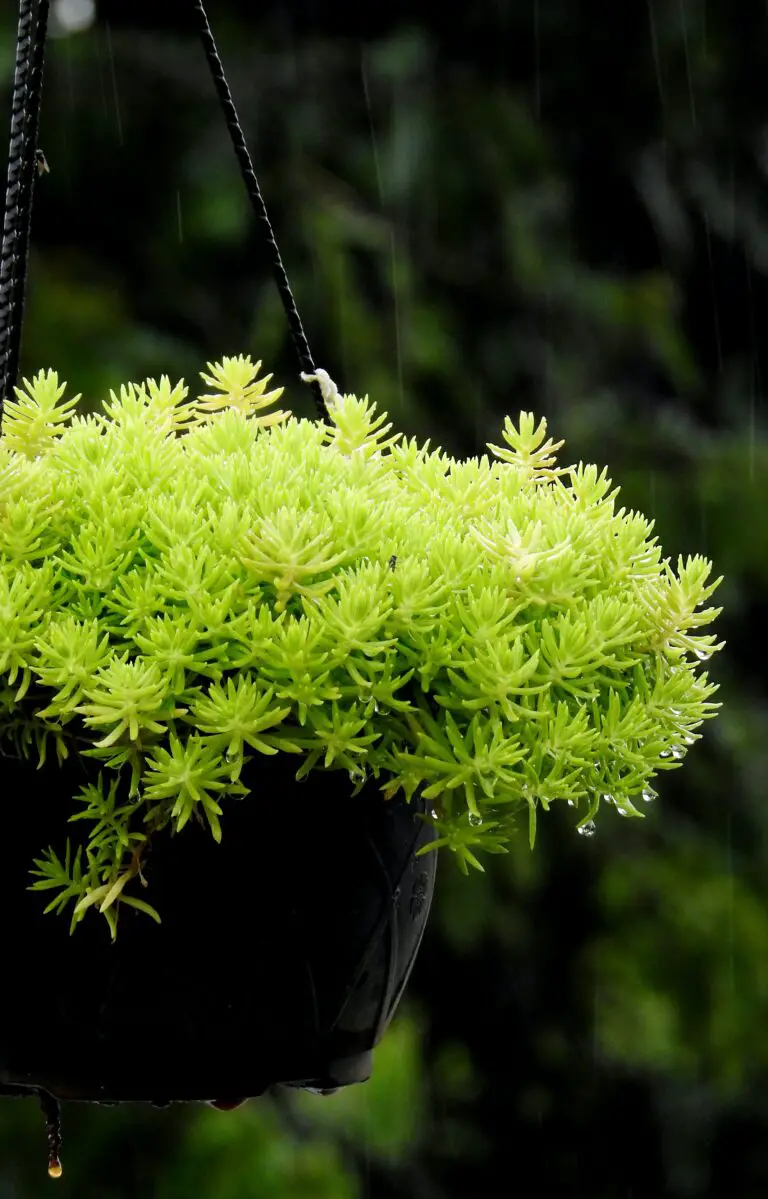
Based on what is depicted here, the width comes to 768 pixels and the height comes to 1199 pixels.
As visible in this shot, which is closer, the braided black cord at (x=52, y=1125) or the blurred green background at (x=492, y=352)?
the braided black cord at (x=52, y=1125)

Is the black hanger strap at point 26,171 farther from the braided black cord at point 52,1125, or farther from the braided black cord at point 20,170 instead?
the braided black cord at point 52,1125

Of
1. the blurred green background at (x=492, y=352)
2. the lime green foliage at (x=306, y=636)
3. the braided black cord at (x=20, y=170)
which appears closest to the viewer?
the lime green foliage at (x=306, y=636)

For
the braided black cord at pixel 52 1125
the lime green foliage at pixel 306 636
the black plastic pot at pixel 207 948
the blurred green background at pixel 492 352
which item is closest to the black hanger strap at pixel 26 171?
the lime green foliage at pixel 306 636

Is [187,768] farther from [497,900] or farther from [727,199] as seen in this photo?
[727,199]

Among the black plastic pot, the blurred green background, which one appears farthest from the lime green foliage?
the blurred green background

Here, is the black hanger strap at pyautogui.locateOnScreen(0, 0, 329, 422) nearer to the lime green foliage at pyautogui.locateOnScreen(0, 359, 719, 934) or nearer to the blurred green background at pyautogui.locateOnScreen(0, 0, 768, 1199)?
the lime green foliage at pyautogui.locateOnScreen(0, 359, 719, 934)

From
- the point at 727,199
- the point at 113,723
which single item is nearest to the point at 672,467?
the point at 727,199

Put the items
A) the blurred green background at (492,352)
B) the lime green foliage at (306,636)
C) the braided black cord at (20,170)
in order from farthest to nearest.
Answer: the blurred green background at (492,352), the braided black cord at (20,170), the lime green foliage at (306,636)
